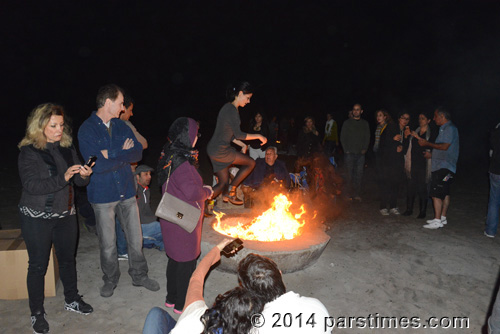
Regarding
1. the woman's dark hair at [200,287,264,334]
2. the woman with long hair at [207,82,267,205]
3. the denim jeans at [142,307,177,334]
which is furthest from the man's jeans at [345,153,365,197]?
the woman's dark hair at [200,287,264,334]

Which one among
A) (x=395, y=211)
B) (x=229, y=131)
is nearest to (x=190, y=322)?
(x=229, y=131)

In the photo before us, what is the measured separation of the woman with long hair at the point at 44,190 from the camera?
3.42 metres

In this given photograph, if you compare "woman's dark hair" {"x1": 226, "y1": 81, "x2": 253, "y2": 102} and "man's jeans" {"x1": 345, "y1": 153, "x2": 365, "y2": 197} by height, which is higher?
"woman's dark hair" {"x1": 226, "y1": 81, "x2": 253, "y2": 102}

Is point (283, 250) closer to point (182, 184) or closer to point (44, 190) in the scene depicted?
point (182, 184)

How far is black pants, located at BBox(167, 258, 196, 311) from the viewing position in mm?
3695

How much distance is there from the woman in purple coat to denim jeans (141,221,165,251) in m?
2.07

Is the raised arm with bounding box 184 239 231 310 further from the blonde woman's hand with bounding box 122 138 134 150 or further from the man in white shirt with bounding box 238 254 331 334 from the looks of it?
the blonde woman's hand with bounding box 122 138 134 150

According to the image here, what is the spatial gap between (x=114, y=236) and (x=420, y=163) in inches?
237

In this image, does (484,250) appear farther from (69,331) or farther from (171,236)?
(69,331)

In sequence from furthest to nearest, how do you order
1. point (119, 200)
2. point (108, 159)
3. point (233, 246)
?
point (119, 200), point (108, 159), point (233, 246)

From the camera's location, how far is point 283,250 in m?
4.60

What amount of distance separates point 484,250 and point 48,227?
6.51 metres

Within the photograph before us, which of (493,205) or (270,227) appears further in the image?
(493,205)

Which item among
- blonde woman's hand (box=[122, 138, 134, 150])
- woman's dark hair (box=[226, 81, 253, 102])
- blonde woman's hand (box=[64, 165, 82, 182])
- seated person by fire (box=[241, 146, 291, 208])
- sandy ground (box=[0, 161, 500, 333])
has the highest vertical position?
woman's dark hair (box=[226, 81, 253, 102])
